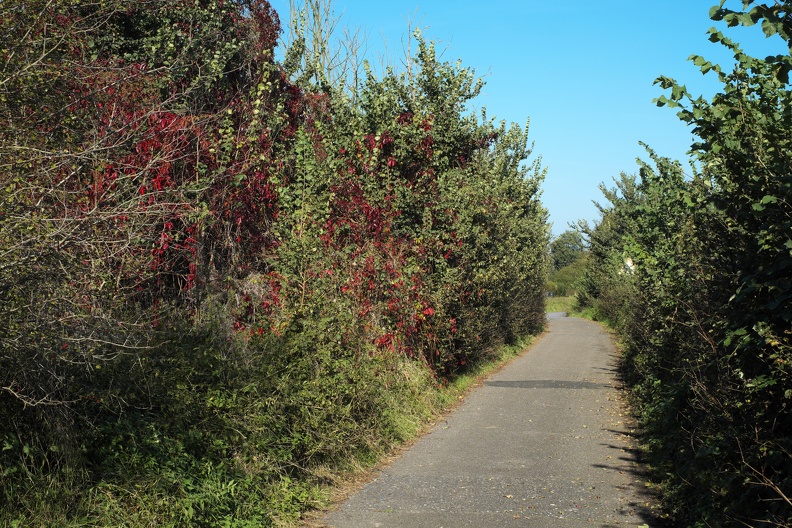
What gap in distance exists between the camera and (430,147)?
663 inches

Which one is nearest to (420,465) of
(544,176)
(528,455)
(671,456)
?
(528,455)

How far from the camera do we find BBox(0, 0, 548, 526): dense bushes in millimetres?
5301

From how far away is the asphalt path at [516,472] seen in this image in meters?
7.52

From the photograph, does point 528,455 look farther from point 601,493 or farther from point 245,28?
point 245,28

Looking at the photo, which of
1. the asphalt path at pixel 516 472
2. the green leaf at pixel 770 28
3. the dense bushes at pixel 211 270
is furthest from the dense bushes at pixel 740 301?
the dense bushes at pixel 211 270

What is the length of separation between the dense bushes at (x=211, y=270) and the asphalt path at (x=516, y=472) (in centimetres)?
66

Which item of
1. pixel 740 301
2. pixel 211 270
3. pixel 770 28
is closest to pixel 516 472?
pixel 740 301

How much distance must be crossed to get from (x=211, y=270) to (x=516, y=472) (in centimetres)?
512

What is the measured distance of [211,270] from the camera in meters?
11.3

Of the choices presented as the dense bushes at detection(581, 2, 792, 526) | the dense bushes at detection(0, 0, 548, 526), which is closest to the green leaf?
the dense bushes at detection(581, 2, 792, 526)

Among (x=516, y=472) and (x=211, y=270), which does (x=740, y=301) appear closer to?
(x=516, y=472)

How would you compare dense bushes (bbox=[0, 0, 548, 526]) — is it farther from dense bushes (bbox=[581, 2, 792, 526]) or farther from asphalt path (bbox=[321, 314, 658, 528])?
dense bushes (bbox=[581, 2, 792, 526])

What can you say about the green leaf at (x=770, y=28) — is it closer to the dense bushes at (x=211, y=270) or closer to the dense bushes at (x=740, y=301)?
the dense bushes at (x=740, y=301)

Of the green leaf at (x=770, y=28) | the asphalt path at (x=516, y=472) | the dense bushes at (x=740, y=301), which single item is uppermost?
the green leaf at (x=770, y=28)
